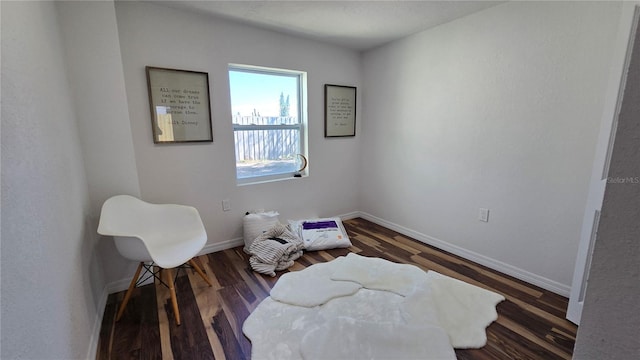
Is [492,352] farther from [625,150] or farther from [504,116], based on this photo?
[504,116]

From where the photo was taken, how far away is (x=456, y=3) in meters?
2.20

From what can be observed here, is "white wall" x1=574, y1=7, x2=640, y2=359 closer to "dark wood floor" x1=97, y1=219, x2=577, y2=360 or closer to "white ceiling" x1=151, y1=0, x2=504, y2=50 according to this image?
"dark wood floor" x1=97, y1=219, x2=577, y2=360

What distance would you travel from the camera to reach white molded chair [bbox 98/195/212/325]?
178cm

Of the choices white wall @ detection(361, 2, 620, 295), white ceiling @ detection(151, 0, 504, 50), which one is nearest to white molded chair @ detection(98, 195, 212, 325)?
white ceiling @ detection(151, 0, 504, 50)

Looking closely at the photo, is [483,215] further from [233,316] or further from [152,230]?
[152,230]

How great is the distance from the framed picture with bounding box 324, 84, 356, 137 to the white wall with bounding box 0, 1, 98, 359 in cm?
241

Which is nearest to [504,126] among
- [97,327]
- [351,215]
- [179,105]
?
[351,215]

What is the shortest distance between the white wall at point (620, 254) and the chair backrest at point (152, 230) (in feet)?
6.38

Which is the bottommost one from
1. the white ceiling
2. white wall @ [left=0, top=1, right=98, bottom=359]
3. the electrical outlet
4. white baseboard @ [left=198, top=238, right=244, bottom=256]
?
white baseboard @ [left=198, top=238, right=244, bottom=256]

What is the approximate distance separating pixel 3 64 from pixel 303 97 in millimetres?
2553

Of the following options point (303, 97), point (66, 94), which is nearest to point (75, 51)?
point (66, 94)

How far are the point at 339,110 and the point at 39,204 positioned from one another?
2942 millimetres

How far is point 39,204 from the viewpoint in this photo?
1082mm

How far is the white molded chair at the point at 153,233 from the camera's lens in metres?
1.78
